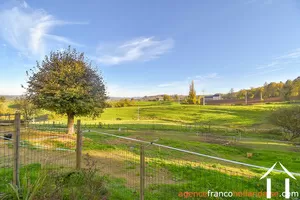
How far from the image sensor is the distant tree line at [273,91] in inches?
1696

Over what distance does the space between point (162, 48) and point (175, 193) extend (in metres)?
26.1

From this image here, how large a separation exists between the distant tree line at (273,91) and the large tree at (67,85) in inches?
1849

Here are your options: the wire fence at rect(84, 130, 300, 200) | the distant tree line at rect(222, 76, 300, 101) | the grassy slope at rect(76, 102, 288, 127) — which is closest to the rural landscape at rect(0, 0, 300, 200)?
the wire fence at rect(84, 130, 300, 200)

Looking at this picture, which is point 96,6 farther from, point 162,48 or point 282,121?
point 282,121

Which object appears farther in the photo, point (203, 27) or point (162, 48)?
point (162, 48)

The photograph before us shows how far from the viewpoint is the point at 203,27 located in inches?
Answer: 824

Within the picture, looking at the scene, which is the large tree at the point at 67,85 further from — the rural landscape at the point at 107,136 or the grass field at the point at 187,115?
the grass field at the point at 187,115

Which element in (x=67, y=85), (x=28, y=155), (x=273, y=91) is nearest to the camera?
(x=28, y=155)

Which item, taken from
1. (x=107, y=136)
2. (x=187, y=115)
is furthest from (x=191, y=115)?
(x=107, y=136)

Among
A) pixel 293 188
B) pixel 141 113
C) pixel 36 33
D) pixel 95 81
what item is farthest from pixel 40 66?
pixel 141 113

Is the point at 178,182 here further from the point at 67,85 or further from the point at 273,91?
the point at 273,91

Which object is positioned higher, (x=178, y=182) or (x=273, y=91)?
(x=273, y=91)

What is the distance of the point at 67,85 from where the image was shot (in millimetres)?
10703

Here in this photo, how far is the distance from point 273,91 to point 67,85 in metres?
62.1
